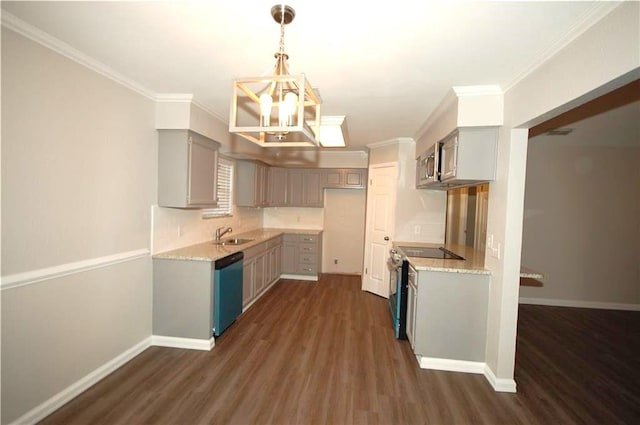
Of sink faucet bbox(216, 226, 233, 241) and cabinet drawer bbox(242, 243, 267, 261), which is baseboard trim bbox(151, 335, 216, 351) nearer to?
cabinet drawer bbox(242, 243, 267, 261)

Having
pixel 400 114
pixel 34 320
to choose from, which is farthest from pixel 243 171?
pixel 34 320

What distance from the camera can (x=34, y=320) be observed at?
189 centimetres

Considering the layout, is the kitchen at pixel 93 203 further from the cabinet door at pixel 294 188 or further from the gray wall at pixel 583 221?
the cabinet door at pixel 294 188

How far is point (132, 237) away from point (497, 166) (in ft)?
11.4

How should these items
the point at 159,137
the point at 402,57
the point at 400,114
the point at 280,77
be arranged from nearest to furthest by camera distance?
the point at 280,77, the point at 402,57, the point at 159,137, the point at 400,114

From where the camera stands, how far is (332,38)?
1821mm

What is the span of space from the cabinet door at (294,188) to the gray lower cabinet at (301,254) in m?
0.73

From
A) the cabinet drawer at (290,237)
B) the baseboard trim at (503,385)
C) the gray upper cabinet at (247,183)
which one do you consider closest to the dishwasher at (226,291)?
the gray upper cabinet at (247,183)

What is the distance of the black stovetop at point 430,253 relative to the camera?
3261 millimetres

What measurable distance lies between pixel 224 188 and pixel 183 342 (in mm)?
2343

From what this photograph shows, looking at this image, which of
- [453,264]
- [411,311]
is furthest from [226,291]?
[453,264]

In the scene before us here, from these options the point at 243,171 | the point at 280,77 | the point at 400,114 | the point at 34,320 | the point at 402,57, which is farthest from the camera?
the point at 243,171

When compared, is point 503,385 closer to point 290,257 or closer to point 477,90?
point 477,90

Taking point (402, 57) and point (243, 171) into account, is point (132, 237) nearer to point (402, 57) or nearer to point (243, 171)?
point (243, 171)
